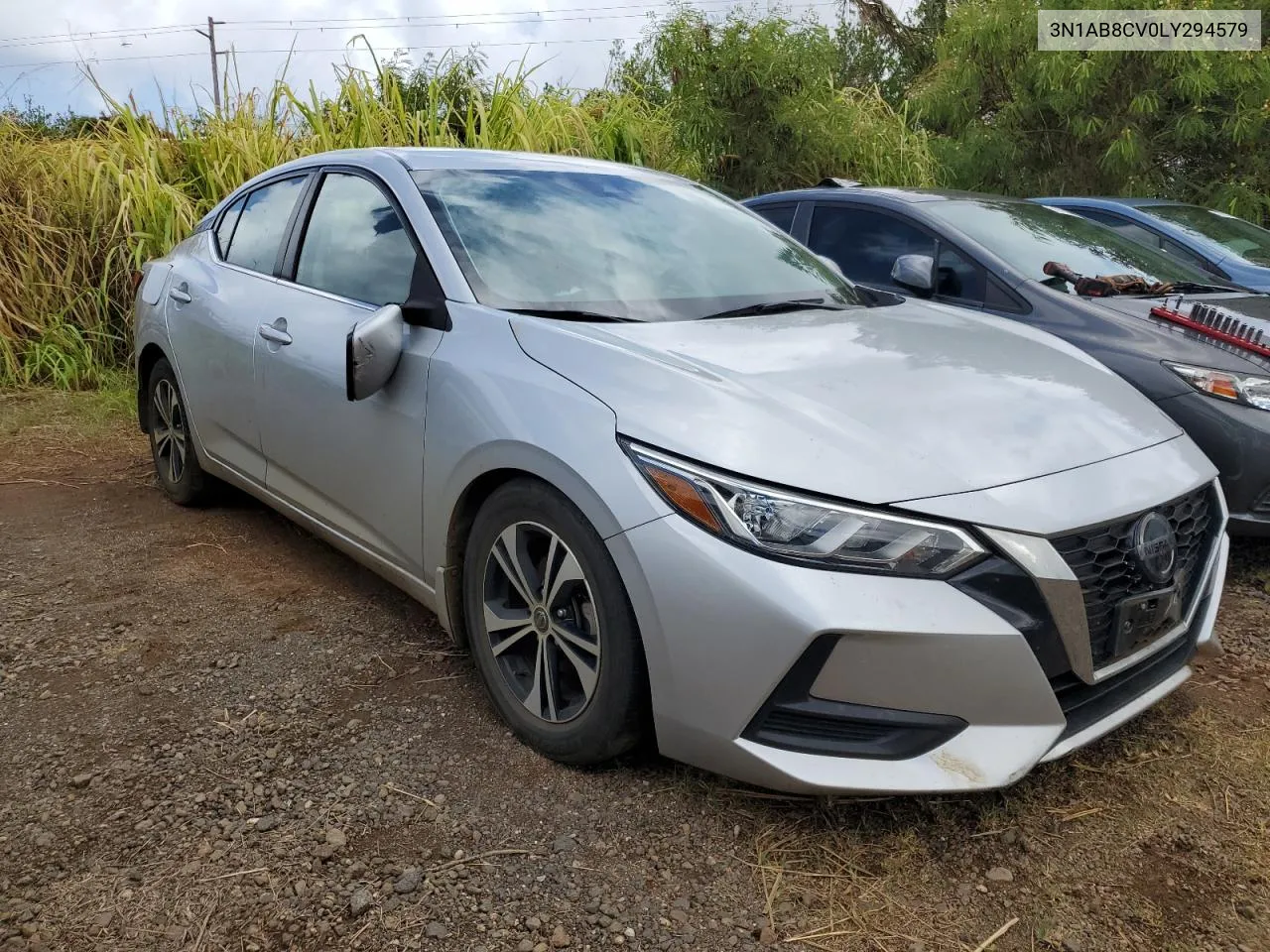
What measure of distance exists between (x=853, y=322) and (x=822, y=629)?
1193 millimetres

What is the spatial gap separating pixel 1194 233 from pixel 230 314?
553 cm

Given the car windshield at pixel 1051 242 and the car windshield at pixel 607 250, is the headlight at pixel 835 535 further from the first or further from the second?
the car windshield at pixel 1051 242

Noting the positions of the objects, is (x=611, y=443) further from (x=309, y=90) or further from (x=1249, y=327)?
(x=309, y=90)

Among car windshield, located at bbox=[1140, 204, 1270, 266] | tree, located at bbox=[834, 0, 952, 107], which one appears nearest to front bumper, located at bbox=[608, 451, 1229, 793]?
car windshield, located at bbox=[1140, 204, 1270, 266]

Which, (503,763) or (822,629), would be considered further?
(503,763)

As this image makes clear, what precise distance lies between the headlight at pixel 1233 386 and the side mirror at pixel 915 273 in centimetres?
105

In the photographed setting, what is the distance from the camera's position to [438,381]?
2488 mm

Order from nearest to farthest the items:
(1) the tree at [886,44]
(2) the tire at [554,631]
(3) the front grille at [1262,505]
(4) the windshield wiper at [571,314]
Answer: (2) the tire at [554,631], (4) the windshield wiper at [571,314], (3) the front grille at [1262,505], (1) the tree at [886,44]

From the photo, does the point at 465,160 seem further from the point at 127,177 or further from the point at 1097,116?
the point at 1097,116

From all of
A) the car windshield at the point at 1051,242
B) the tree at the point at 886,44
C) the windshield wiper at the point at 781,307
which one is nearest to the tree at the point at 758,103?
the car windshield at the point at 1051,242

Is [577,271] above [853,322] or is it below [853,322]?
above

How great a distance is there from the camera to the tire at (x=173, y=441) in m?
4.08

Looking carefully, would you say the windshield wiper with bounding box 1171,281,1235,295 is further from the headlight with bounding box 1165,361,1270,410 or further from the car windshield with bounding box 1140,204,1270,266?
the car windshield with bounding box 1140,204,1270,266

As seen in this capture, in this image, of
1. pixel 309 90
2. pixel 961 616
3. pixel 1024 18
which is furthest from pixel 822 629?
pixel 1024 18
